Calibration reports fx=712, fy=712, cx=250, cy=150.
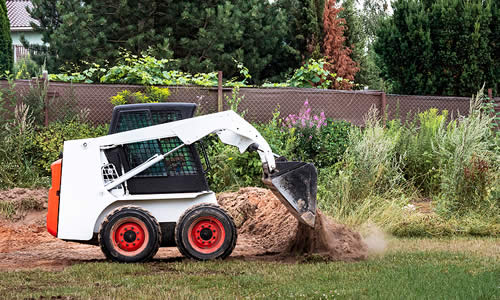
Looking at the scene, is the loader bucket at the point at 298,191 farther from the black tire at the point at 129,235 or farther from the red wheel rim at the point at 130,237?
the red wheel rim at the point at 130,237

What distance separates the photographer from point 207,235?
7.81 metres

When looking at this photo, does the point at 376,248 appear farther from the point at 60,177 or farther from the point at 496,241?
the point at 60,177

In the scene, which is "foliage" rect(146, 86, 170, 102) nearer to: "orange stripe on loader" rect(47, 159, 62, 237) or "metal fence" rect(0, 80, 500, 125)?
"metal fence" rect(0, 80, 500, 125)

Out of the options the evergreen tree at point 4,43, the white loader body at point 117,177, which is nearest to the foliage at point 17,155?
the white loader body at point 117,177

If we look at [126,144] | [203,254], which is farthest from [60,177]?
[203,254]

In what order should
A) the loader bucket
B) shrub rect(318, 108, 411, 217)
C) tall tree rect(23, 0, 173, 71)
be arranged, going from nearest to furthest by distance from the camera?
1. the loader bucket
2. shrub rect(318, 108, 411, 217)
3. tall tree rect(23, 0, 173, 71)

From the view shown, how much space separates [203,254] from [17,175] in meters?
6.18

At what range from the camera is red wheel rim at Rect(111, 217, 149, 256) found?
7.68 metres

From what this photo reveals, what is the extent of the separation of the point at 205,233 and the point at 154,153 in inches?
43.5

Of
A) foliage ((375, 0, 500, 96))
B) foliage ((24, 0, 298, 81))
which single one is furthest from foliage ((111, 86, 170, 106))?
foliage ((375, 0, 500, 96))

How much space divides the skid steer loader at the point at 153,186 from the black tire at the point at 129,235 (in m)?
0.01

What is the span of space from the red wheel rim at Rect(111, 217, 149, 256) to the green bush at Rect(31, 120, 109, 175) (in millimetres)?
5609

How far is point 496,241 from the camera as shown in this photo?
30.4 ft

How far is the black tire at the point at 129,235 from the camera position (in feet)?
25.0
